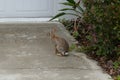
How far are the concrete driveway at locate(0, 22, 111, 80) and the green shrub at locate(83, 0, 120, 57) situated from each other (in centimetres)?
32

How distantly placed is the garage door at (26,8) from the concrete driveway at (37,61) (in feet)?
3.51

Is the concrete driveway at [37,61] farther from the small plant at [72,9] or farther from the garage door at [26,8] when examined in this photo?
the garage door at [26,8]

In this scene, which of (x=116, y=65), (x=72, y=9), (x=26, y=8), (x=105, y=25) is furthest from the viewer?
(x=26, y=8)

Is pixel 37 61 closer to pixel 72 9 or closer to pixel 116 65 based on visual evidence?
pixel 116 65

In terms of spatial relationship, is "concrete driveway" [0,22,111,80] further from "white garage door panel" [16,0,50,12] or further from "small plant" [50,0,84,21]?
"white garage door panel" [16,0,50,12]

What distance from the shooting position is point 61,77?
17.9 ft

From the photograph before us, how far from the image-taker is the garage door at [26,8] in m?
8.97

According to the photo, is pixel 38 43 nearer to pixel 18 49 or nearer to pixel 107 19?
pixel 18 49

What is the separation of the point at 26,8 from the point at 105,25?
3.32 meters

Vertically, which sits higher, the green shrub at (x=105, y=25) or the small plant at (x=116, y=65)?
the green shrub at (x=105, y=25)

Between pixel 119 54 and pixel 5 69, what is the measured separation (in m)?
1.74

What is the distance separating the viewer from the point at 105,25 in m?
6.11

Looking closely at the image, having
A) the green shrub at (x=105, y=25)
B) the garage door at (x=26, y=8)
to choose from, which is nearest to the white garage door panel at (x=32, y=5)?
the garage door at (x=26, y=8)

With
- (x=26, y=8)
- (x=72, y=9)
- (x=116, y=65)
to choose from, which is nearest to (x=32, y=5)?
(x=26, y=8)
